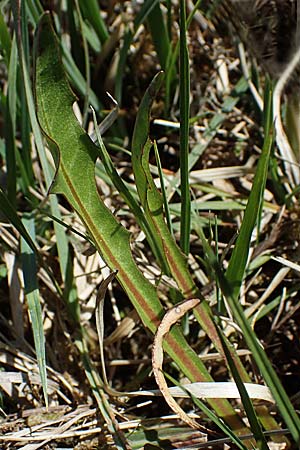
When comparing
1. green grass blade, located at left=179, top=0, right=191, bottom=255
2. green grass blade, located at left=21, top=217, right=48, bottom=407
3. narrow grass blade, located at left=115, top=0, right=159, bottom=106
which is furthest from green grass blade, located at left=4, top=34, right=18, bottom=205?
green grass blade, located at left=179, top=0, right=191, bottom=255

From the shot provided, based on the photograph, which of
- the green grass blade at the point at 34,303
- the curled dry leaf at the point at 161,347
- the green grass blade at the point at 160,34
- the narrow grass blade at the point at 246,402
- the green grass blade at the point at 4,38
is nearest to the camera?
the narrow grass blade at the point at 246,402

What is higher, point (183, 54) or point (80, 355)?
point (183, 54)

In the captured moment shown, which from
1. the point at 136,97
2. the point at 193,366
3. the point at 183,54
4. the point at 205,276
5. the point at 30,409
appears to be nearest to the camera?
the point at 183,54

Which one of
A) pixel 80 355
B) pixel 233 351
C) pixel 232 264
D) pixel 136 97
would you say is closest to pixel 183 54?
pixel 232 264

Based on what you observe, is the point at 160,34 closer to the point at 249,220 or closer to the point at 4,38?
the point at 4,38

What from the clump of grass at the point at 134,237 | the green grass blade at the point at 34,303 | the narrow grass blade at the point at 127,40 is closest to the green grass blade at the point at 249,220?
the clump of grass at the point at 134,237

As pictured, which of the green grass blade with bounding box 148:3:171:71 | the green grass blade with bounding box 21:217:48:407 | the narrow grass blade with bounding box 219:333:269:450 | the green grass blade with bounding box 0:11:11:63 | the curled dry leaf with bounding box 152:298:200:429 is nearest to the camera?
the narrow grass blade with bounding box 219:333:269:450

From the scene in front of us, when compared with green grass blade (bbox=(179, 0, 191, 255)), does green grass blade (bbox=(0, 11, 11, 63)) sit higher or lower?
higher

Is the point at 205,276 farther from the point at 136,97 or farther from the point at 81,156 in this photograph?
the point at 136,97

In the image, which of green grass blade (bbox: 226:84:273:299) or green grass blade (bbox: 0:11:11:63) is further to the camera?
green grass blade (bbox: 0:11:11:63)

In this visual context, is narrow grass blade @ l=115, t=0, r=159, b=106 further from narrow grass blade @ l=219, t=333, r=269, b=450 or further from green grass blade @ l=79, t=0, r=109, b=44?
narrow grass blade @ l=219, t=333, r=269, b=450

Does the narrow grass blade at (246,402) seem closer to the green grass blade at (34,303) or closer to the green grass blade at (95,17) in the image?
the green grass blade at (34,303)
